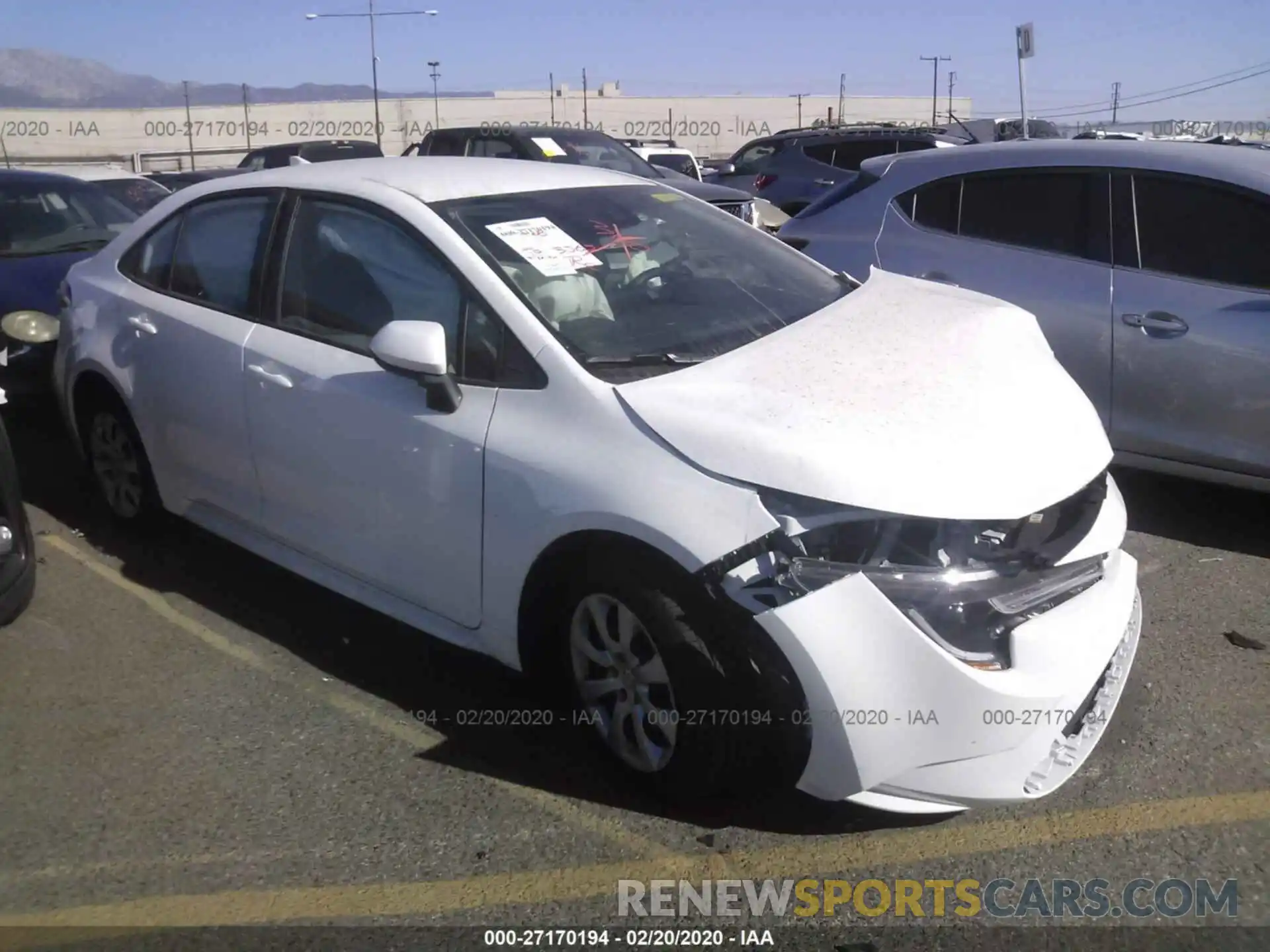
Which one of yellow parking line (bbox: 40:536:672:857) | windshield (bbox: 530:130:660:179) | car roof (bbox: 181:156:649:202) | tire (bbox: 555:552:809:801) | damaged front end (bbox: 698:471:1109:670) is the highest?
windshield (bbox: 530:130:660:179)

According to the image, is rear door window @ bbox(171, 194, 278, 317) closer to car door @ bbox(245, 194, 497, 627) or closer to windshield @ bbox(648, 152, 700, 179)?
car door @ bbox(245, 194, 497, 627)

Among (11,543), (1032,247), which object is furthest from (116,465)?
(1032,247)

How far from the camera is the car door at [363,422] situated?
11.0 ft

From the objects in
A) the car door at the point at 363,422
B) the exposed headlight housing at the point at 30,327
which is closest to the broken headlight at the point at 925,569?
the car door at the point at 363,422

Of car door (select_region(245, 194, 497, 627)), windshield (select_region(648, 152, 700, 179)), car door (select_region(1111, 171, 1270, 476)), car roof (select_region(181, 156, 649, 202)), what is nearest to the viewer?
car door (select_region(245, 194, 497, 627))

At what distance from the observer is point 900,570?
105 inches

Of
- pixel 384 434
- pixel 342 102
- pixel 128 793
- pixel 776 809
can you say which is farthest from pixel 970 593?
pixel 342 102

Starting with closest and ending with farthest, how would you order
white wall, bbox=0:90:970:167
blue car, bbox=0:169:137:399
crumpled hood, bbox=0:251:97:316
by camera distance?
blue car, bbox=0:169:137:399 < crumpled hood, bbox=0:251:97:316 < white wall, bbox=0:90:970:167

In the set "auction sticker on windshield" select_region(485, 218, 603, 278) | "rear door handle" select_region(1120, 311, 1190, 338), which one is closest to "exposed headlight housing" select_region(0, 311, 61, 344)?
"auction sticker on windshield" select_region(485, 218, 603, 278)

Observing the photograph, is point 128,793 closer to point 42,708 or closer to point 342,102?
point 42,708

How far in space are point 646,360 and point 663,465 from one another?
49 centimetres

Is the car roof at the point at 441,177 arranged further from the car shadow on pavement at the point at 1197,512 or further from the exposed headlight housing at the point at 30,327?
the car shadow on pavement at the point at 1197,512

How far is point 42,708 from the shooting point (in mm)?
3797

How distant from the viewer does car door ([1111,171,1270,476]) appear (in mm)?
4555
